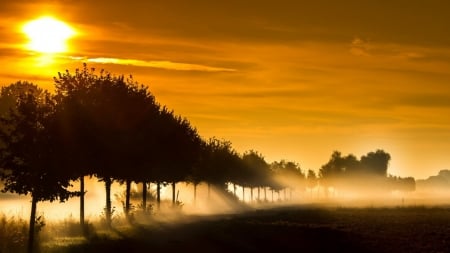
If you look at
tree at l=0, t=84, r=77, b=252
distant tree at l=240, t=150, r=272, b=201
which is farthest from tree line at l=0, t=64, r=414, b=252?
distant tree at l=240, t=150, r=272, b=201

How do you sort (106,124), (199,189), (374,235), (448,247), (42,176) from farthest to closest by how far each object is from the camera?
(199,189), (106,124), (374,235), (448,247), (42,176)

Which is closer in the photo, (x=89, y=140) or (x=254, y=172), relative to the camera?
(x=89, y=140)

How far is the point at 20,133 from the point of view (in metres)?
42.5

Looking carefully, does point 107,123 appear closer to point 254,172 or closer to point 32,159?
point 32,159

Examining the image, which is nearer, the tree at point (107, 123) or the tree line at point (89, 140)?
the tree line at point (89, 140)

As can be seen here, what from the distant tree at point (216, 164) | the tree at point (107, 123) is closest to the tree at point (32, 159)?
the tree at point (107, 123)

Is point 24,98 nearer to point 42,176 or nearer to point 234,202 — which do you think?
point 42,176

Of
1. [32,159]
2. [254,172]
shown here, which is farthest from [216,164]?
[32,159]

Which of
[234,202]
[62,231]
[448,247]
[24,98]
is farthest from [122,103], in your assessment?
[234,202]

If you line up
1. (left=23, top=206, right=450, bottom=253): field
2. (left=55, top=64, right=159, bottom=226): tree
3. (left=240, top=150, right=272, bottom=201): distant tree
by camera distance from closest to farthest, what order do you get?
(left=23, top=206, right=450, bottom=253): field → (left=55, top=64, right=159, bottom=226): tree → (left=240, top=150, right=272, bottom=201): distant tree

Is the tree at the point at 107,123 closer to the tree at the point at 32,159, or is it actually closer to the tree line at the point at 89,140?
the tree line at the point at 89,140

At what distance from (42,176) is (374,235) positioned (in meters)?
25.9

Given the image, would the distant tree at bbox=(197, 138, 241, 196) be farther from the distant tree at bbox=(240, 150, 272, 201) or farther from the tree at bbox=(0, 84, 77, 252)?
the tree at bbox=(0, 84, 77, 252)

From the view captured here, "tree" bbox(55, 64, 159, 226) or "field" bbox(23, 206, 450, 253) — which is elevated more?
"tree" bbox(55, 64, 159, 226)
